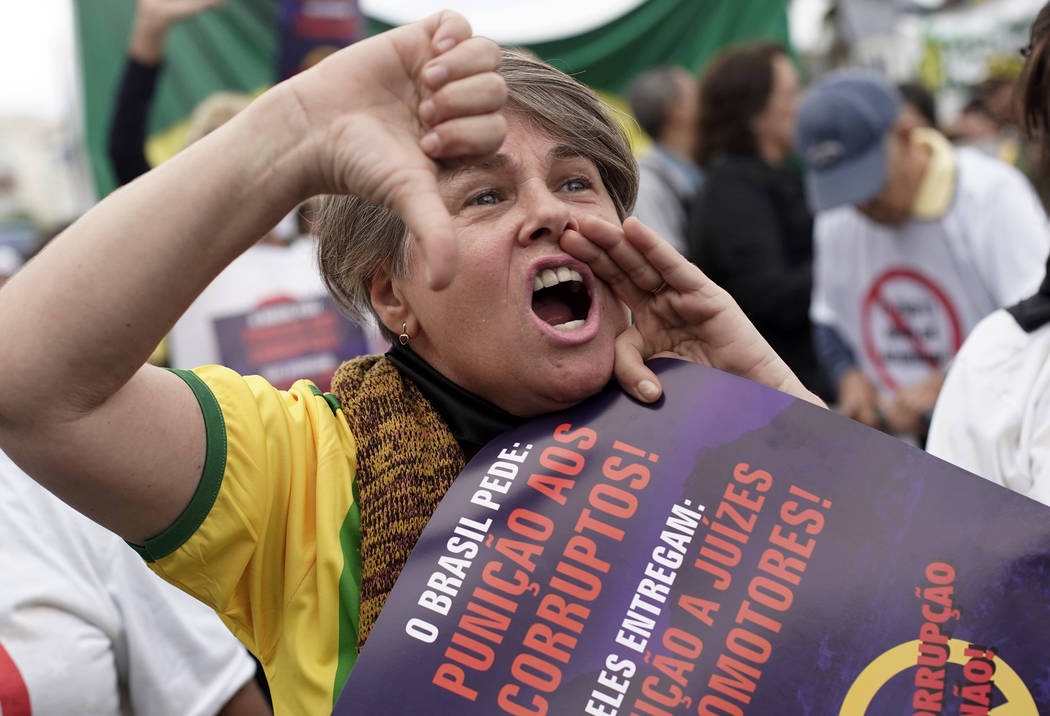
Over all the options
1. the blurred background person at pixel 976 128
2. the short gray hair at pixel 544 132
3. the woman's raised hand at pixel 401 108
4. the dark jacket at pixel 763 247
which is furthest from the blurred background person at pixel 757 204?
the blurred background person at pixel 976 128

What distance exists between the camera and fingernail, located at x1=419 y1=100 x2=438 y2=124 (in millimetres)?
1232

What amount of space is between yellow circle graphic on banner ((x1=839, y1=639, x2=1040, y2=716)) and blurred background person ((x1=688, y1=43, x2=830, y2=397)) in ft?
10.2

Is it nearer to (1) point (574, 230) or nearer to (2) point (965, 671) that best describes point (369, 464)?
(1) point (574, 230)

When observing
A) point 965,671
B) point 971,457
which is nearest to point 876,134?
point 971,457

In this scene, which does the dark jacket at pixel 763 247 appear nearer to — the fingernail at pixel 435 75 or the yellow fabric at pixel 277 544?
the yellow fabric at pixel 277 544

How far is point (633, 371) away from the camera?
154 centimetres

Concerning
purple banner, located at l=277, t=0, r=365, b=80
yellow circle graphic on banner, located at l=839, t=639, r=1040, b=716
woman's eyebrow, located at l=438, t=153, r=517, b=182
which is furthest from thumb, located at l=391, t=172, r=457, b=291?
purple banner, located at l=277, t=0, r=365, b=80

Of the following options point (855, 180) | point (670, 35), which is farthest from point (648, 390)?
point (670, 35)

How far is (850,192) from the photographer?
388 cm

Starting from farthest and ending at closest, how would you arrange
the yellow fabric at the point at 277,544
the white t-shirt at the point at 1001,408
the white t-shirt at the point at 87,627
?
the white t-shirt at the point at 1001,408 → the white t-shirt at the point at 87,627 → the yellow fabric at the point at 277,544

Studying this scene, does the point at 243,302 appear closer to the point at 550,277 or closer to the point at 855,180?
the point at 855,180

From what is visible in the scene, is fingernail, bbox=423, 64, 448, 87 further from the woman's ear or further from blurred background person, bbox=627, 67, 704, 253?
blurred background person, bbox=627, 67, 704, 253

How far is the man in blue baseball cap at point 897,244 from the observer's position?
12.0 ft

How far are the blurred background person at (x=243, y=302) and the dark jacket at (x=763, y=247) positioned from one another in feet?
4.84
